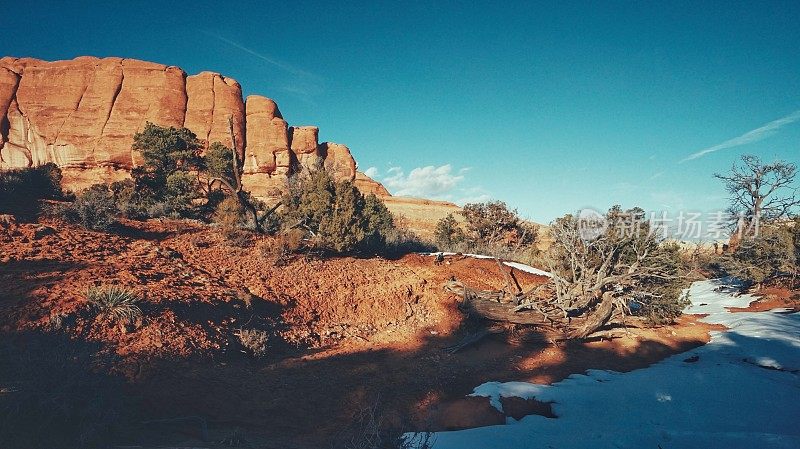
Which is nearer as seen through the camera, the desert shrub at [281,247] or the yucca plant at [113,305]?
the yucca plant at [113,305]

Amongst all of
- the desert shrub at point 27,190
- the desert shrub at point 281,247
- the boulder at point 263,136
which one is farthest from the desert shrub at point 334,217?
the boulder at point 263,136

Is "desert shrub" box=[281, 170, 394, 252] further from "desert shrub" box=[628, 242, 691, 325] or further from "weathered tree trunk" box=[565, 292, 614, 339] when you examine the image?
"desert shrub" box=[628, 242, 691, 325]

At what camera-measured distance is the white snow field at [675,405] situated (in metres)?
4.39

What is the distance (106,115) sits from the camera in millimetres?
47531

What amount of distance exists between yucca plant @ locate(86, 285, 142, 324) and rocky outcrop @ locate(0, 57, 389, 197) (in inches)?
1435

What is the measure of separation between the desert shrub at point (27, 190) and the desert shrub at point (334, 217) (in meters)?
7.34

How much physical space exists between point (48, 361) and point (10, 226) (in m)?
6.71

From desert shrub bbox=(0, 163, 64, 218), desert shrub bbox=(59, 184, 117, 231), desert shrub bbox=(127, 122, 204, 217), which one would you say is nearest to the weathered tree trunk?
desert shrub bbox=(59, 184, 117, 231)

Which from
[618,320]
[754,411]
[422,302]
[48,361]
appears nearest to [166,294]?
[48,361]

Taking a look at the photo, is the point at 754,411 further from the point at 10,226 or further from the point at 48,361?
the point at 10,226

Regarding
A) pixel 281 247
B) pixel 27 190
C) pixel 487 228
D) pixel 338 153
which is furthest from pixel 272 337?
pixel 338 153

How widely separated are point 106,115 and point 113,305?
176 feet

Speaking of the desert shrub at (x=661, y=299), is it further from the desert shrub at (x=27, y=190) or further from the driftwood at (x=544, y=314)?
the desert shrub at (x=27, y=190)

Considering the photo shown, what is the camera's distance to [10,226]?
8859 mm
